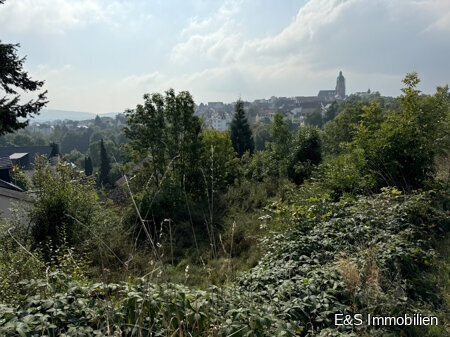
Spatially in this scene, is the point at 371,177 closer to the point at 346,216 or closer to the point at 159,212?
the point at 346,216

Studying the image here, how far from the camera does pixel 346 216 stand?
4395 millimetres

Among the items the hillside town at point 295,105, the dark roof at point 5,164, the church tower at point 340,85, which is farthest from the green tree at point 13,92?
the church tower at point 340,85

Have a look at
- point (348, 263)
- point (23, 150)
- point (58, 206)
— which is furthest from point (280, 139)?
point (23, 150)

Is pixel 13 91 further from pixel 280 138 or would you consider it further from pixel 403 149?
pixel 280 138

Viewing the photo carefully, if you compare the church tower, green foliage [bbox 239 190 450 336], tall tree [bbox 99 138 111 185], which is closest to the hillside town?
the church tower

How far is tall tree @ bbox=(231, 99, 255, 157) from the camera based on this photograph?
30531 millimetres

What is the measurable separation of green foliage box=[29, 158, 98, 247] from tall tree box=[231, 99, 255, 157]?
23655 millimetres

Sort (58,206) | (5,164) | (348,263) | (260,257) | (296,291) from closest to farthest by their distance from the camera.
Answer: (296,291), (348,263), (260,257), (58,206), (5,164)

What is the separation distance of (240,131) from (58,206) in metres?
25.1

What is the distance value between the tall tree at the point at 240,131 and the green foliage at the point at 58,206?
23655mm

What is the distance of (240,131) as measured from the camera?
3083cm

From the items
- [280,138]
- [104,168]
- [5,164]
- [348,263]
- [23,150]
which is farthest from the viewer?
[104,168]

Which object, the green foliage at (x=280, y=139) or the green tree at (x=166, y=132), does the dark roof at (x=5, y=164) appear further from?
the green foliage at (x=280, y=139)

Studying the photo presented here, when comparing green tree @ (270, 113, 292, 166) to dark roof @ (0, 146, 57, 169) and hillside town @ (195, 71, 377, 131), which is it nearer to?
dark roof @ (0, 146, 57, 169)
